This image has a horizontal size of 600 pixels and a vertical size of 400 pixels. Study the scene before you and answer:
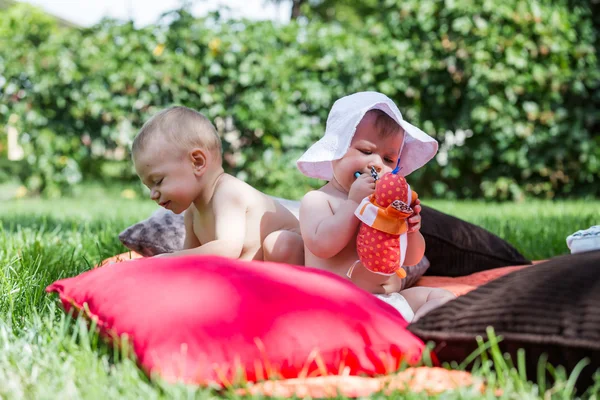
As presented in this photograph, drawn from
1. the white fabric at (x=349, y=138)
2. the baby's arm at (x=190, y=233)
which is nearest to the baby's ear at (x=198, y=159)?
the baby's arm at (x=190, y=233)

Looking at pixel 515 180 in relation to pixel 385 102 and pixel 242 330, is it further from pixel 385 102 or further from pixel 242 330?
pixel 242 330

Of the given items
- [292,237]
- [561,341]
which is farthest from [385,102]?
[561,341]

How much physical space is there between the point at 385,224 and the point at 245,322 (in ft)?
2.02

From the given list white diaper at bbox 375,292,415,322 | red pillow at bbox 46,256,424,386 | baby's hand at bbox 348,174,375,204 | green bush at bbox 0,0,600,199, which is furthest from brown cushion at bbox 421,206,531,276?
green bush at bbox 0,0,600,199

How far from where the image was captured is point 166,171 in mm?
2361

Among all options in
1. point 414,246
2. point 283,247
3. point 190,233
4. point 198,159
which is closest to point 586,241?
point 414,246

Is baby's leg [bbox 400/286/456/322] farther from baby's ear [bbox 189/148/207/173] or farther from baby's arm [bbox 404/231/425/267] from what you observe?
baby's ear [bbox 189/148/207/173]

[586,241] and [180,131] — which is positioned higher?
[180,131]

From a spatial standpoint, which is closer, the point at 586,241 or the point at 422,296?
the point at 586,241

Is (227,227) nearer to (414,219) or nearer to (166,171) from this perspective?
(166,171)

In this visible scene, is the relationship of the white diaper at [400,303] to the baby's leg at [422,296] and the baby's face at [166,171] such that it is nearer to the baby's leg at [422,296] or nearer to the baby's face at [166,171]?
the baby's leg at [422,296]

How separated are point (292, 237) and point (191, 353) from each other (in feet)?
3.20

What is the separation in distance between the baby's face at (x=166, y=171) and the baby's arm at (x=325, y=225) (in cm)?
49

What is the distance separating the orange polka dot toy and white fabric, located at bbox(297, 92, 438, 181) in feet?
0.83
